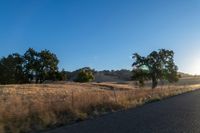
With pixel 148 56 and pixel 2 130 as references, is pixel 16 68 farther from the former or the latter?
pixel 2 130

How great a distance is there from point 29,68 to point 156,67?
2766cm

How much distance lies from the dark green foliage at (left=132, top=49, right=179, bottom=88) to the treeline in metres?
20.7

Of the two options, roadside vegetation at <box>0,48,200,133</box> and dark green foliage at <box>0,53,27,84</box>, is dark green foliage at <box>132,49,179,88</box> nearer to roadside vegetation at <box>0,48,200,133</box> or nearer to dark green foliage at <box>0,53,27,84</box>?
roadside vegetation at <box>0,48,200,133</box>

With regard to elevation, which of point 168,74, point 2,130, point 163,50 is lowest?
point 2,130

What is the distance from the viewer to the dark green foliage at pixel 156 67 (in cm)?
6531

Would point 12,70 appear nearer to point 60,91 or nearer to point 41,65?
point 41,65

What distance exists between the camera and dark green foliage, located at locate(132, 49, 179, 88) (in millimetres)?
65312

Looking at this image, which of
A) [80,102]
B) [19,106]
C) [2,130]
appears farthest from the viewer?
[80,102]

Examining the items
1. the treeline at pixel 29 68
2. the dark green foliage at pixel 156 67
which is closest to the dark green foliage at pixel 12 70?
the treeline at pixel 29 68

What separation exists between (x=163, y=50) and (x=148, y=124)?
178 feet

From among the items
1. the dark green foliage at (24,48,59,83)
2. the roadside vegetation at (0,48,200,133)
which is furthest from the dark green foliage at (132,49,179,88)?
A: the dark green foliage at (24,48,59,83)

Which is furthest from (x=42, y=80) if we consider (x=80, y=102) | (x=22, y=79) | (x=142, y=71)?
(x=80, y=102)

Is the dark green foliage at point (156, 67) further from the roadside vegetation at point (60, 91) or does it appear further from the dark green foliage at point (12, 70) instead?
the dark green foliage at point (12, 70)

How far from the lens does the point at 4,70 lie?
3081 inches
